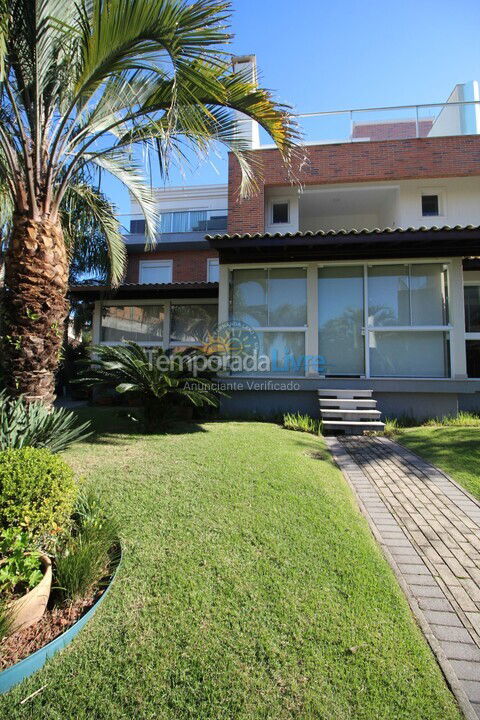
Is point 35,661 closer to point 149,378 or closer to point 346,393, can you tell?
point 149,378

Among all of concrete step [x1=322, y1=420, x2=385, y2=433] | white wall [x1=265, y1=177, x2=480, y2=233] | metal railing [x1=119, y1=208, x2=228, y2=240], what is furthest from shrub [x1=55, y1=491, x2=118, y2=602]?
metal railing [x1=119, y1=208, x2=228, y2=240]

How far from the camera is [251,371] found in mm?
8586

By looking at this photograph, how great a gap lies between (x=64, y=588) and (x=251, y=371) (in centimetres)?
671

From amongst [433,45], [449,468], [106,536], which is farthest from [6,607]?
[433,45]

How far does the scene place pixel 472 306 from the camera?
9383 mm

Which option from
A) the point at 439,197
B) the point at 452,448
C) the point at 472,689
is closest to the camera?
the point at 472,689

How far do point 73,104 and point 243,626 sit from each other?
5.43 meters

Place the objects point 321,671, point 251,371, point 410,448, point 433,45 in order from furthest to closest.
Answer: point 251,371, point 433,45, point 410,448, point 321,671

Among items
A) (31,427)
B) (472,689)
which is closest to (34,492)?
(31,427)

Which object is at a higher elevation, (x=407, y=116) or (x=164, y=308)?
(x=407, y=116)

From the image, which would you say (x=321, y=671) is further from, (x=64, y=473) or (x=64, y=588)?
(x=64, y=473)

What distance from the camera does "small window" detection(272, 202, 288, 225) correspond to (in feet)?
39.1

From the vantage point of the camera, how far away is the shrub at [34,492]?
221 centimetres

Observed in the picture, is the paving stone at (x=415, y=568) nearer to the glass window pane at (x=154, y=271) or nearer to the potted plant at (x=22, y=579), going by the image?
the potted plant at (x=22, y=579)
